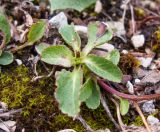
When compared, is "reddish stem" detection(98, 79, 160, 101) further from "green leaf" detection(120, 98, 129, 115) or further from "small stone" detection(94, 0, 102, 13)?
"small stone" detection(94, 0, 102, 13)

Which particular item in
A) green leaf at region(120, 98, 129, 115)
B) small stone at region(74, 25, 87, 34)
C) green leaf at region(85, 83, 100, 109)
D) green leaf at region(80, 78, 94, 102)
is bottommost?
green leaf at region(120, 98, 129, 115)

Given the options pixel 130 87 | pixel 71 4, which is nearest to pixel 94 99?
pixel 130 87

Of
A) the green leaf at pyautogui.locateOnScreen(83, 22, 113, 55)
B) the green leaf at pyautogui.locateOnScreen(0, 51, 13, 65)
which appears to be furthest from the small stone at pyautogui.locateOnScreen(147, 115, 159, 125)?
the green leaf at pyautogui.locateOnScreen(0, 51, 13, 65)

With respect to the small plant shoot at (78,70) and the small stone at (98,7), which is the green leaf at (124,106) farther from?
the small stone at (98,7)

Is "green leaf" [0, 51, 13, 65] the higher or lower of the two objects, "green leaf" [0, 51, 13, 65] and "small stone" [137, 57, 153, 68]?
the higher

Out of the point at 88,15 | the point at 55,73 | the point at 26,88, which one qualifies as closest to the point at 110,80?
the point at 55,73

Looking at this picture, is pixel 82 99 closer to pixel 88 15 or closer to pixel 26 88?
pixel 26 88

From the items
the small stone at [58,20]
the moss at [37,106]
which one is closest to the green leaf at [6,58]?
the moss at [37,106]

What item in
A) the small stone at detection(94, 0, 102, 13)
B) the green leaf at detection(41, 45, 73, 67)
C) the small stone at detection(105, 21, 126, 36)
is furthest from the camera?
the small stone at detection(94, 0, 102, 13)
